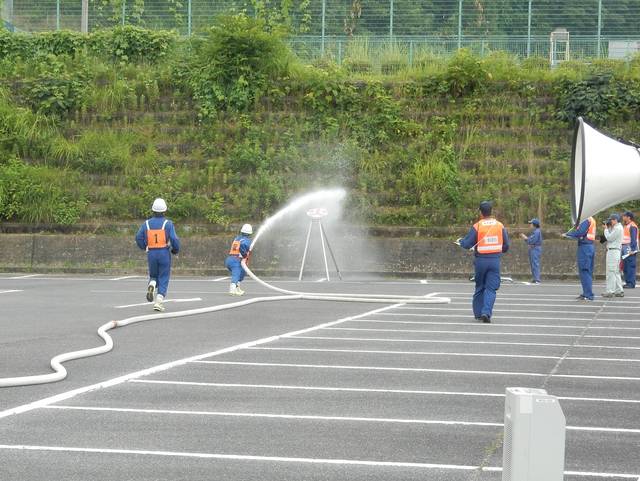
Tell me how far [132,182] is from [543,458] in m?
29.7

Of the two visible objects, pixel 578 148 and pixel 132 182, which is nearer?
pixel 578 148

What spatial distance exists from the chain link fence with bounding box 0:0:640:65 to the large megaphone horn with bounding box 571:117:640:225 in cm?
3093

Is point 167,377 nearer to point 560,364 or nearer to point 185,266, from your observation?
point 560,364

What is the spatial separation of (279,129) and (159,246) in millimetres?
17061

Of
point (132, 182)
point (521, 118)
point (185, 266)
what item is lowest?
point (185, 266)

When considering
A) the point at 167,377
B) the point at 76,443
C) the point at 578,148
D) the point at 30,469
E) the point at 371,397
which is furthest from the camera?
the point at 167,377

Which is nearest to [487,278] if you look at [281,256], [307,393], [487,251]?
[487,251]

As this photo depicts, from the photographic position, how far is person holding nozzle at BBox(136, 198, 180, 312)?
17.9 m

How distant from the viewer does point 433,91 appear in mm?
35688

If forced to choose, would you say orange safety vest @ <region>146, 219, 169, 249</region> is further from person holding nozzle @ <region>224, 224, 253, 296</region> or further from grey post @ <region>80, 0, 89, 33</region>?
grey post @ <region>80, 0, 89, 33</region>

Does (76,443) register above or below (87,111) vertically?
below

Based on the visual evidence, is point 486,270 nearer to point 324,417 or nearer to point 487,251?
point 487,251

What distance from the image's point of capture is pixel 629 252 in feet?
85.3

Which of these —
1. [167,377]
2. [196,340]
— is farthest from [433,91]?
[167,377]
